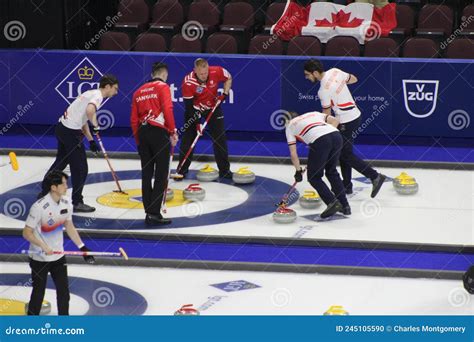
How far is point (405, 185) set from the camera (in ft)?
44.7

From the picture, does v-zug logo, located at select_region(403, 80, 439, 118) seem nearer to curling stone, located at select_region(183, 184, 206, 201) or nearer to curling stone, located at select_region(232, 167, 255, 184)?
curling stone, located at select_region(232, 167, 255, 184)

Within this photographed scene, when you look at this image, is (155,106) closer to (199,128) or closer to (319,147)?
(319,147)

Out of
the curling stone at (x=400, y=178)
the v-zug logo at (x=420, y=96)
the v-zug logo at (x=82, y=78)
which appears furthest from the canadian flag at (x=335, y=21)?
the curling stone at (x=400, y=178)

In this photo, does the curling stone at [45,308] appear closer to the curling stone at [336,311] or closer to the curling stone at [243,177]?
the curling stone at [336,311]

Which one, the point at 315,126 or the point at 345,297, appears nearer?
the point at 345,297

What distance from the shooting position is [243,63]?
16.6m

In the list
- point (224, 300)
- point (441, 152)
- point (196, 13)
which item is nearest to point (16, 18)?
point (196, 13)

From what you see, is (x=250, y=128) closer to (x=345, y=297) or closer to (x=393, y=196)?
(x=393, y=196)

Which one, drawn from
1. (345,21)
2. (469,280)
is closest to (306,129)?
(469,280)

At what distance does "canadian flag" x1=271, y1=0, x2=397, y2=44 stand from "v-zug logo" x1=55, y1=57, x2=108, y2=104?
10.3 ft

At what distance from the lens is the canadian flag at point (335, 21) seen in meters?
17.7

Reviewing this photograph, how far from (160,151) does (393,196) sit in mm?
3268

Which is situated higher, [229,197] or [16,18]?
[16,18]
